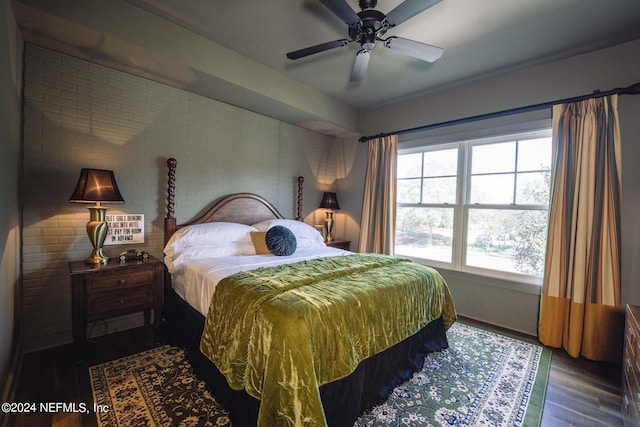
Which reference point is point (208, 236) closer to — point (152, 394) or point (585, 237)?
point (152, 394)

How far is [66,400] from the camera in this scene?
5.76 ft

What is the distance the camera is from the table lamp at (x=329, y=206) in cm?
436

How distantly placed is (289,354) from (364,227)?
302 cm

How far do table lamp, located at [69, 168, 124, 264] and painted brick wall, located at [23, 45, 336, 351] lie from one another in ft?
0.94

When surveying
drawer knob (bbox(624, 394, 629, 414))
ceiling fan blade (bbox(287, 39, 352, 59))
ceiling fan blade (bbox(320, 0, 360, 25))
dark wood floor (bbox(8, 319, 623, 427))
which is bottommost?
dark wood floor (bbox(8, 319, 623, 427))

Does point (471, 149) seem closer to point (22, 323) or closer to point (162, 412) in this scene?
point (162, 412)

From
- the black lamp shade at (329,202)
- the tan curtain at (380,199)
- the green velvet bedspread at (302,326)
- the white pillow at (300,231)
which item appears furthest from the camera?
the black lamp shade at (329,202)

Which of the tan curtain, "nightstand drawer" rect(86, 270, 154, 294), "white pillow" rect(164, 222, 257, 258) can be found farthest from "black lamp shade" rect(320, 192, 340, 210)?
"nightstand drawer" rect(86, 270, 154, 294)

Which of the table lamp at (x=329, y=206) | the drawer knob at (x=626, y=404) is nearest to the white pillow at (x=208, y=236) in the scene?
the table lamp at (x=329, y=206)

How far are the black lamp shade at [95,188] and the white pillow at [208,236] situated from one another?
25.0 inches

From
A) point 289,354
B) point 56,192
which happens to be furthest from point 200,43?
point 289,354

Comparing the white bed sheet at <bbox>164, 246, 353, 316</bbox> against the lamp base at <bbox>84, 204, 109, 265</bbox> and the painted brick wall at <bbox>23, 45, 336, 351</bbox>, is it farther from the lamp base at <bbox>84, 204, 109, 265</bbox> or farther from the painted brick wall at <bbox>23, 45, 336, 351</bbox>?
the painted brick wall at <bbox>23, 45, 336, 351</bbox>

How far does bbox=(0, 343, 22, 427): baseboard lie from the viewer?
1552mm

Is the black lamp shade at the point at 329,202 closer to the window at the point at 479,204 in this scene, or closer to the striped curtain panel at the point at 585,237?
the window at the point at 479,204
